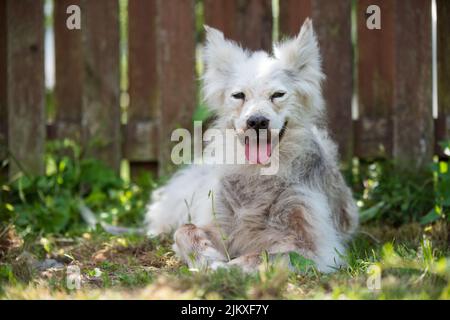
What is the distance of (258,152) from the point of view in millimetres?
4410

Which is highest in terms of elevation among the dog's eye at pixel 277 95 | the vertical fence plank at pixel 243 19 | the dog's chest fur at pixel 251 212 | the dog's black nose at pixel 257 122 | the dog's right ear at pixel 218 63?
the vertical fence plank at pixel 243 19

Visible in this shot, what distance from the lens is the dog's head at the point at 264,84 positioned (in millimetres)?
4262

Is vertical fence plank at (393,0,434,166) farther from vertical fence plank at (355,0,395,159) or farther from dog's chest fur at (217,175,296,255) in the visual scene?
dog's chest fur at (217,175,296,255)

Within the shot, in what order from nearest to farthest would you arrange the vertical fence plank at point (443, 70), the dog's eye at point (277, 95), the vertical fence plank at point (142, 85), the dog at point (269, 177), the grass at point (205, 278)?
the grass at point (205, 278), the dog at point (269, 177), the dog's eye at point (277, 95), the vertical fence plank at point (443, 70), the vertical fence plank at point (142, 85)

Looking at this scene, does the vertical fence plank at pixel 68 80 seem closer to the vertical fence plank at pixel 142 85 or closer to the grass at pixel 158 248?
the grass at pixel 158 248

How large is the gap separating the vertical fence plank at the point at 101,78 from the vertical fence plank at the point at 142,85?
158 millimetres

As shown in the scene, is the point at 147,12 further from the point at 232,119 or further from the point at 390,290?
the point at 390,290

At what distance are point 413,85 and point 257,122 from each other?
8.41ft

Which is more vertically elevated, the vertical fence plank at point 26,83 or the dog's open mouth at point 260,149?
the vertical fence plank at point 26,83

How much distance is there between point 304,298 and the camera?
3.26m

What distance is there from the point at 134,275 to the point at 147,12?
131 inches

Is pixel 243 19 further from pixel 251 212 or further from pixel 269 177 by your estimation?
pixel 251 212

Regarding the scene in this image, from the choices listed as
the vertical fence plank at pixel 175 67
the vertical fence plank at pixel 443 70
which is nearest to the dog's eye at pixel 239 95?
the vertical fence plank at pixel 175 67
